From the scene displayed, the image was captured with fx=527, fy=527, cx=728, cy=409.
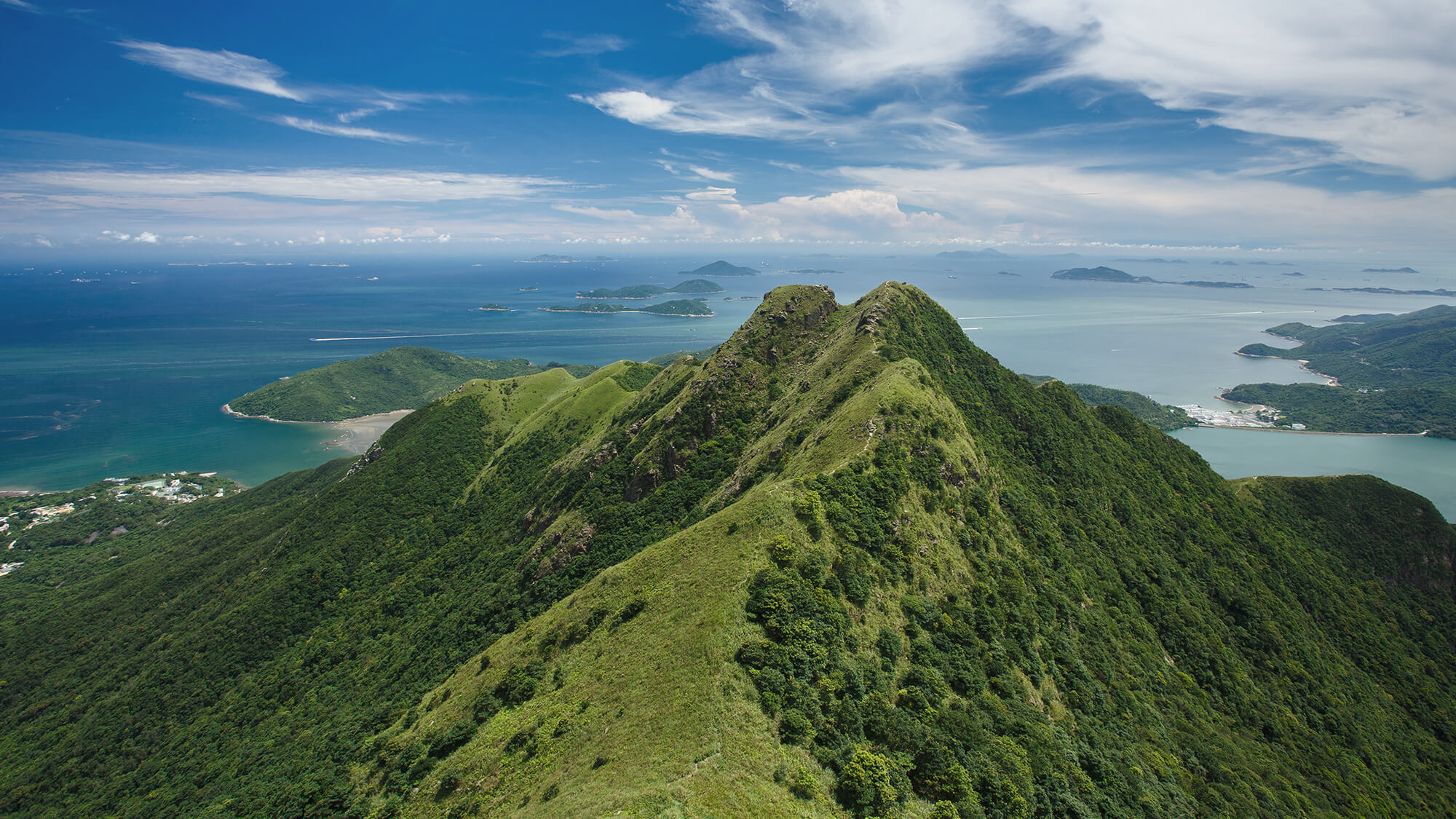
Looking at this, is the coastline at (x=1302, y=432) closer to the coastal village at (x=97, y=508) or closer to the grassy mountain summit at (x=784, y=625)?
the grassy mountain summit at (x=784, y=625)

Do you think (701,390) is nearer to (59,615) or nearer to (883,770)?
(883,770)

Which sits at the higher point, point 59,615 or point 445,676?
point 445,676

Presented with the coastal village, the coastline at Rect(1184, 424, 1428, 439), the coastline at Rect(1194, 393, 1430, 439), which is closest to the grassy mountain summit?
the coastal village

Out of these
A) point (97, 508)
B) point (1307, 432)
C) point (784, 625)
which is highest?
point (784, 625)

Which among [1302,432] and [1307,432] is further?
[1307,432]

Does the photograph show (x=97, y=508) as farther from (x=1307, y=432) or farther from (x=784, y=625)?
(x=1307, y=432)

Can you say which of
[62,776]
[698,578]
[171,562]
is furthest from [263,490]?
[698,578]

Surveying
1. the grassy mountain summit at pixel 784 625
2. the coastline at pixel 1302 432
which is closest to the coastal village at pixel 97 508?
the grassy mountain summit at pixel 784 625

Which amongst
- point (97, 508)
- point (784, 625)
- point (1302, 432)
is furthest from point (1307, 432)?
point (97, 508)
